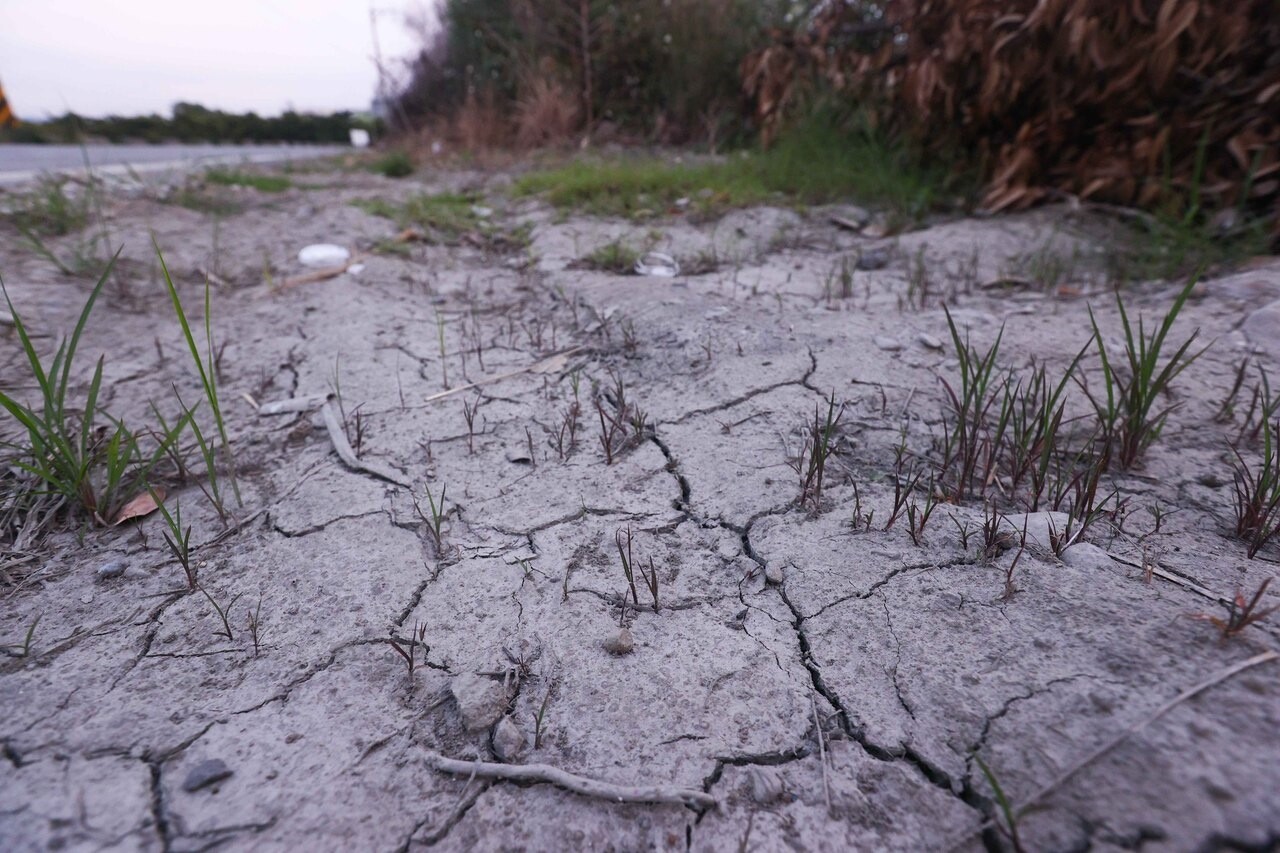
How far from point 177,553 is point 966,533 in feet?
5.09

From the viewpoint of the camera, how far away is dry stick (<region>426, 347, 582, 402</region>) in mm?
2090

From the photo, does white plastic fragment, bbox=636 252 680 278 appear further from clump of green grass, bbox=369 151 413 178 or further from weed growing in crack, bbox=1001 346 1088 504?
clump of green grass, bbox=369 151 413 178

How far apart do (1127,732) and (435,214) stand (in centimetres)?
405

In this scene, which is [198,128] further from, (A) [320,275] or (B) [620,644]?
(B) [620,644]

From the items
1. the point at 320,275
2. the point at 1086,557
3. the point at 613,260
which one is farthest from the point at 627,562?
the point at 320,275

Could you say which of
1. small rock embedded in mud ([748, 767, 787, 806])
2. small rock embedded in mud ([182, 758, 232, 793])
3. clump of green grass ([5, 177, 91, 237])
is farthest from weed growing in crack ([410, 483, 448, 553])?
clump of green grass ([5, 177, 91, 237])

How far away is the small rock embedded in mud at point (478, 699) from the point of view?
1060 millimetres

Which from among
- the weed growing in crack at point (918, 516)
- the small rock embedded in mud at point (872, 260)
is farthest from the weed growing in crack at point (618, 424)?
the small rock embedded in mud at point (872, 260)

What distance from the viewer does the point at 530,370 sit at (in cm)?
223

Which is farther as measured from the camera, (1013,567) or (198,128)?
(198,128)

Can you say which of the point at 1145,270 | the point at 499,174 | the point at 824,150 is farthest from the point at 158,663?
the point at 499,174

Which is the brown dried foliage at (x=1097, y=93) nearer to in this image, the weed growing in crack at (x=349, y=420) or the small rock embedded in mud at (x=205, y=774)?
the weed growing in crack at (x=349, y=420)

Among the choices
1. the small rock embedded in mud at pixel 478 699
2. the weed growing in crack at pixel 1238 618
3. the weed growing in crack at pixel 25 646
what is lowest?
the weed growing in crack at pixel 25 646

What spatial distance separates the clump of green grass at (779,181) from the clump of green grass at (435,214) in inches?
17.3
